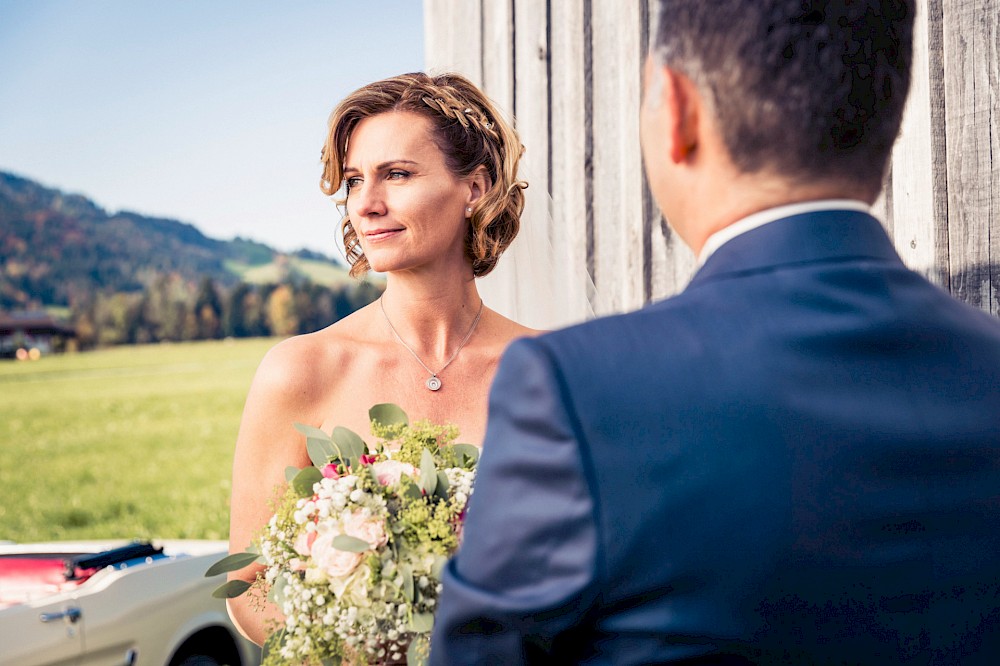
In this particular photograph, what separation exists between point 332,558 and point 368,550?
0.20 ft

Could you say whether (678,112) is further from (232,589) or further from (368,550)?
(232,589)

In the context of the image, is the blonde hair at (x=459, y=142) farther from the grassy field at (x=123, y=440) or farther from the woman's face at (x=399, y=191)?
the grassy field at (x=123, y=440)

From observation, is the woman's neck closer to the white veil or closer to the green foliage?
the white veil

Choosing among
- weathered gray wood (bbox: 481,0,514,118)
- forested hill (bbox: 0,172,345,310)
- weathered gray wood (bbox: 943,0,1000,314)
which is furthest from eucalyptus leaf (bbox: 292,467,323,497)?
forested hill (bbox: 0,172,345,310)

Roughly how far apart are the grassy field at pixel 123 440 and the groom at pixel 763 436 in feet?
35.6

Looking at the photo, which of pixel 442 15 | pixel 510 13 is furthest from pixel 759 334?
pixel 442 15

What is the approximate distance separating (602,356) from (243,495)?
1.66m

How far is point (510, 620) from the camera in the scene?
0.85m

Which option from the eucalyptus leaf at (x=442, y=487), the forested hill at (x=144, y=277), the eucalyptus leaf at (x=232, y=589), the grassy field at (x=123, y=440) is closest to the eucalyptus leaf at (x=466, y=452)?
the eucalyptus leaf at (x=442, y=487)

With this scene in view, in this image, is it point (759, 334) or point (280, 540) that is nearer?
A: point (759, 334)

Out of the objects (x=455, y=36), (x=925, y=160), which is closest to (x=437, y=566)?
(x=925, y=160)

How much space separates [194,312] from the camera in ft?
86.9

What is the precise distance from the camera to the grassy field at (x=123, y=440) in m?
12.2

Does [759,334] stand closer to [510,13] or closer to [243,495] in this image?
[243,495]
